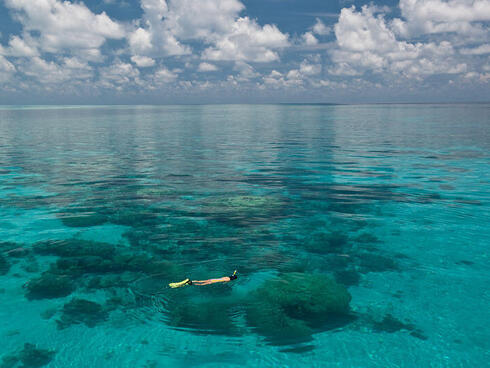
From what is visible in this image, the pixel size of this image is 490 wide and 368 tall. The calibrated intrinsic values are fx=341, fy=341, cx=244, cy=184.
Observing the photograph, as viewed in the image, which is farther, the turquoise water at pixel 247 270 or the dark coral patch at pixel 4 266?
the dark coral patch at pixel 4 266

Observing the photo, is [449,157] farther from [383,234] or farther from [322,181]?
[383,234]

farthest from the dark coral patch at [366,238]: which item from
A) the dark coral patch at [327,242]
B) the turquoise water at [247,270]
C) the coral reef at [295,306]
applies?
the coral reef at [295,306]

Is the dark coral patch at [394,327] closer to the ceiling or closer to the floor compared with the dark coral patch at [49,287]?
closer to the floor

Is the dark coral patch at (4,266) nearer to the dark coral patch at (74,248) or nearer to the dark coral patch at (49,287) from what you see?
the dark coral patch at (74,248)

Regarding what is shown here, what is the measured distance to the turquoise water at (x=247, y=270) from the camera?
8.38 m

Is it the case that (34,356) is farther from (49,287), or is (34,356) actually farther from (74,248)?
(74,248)

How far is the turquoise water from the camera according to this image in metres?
8.38

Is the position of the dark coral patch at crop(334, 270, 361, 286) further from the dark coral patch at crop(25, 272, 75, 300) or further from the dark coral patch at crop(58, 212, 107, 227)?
the dark coral patch at crop(58, 212, 107, 227)

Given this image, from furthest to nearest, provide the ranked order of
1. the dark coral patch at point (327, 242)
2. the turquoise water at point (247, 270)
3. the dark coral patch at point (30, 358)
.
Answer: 1. the dark coral patch at point (327, 242)
2. the turquoise water at point (247, 270)
3. the dark coral patch at point (30, 358)

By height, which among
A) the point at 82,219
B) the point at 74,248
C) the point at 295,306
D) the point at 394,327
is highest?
the point at 82,219

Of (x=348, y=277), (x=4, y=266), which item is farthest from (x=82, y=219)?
(x=348, y=277)

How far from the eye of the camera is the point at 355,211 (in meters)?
18.7

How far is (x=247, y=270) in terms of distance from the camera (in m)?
12.1

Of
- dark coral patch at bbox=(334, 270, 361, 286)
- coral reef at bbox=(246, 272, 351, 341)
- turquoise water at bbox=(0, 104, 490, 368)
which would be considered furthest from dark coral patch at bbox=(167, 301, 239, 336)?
dark coral patch at bbox=(334, 270, 361, 286)
